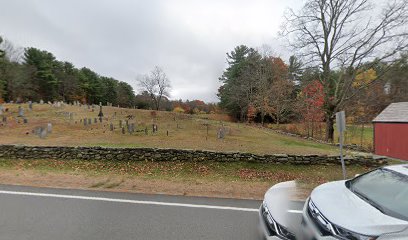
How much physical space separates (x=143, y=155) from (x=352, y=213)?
895 centimetres

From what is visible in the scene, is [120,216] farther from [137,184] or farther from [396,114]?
[396,114]

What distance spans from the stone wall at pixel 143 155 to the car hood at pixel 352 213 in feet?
23.7

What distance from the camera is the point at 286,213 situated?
362cm

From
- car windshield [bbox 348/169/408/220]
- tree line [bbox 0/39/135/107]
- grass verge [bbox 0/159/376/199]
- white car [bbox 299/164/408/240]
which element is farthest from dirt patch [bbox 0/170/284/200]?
tree line [bbox 0/39/135/107]

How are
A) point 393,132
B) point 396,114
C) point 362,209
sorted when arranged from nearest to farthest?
1. point 362,209
2. point 393,132
3. point 396,114

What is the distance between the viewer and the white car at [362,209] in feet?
8.97

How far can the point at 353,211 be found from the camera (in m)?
3.11

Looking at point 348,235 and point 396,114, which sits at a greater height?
point 396,114

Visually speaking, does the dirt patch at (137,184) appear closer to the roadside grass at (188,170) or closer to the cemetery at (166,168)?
the cemetery at (166,168)

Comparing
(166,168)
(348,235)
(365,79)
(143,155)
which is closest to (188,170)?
(166,168)

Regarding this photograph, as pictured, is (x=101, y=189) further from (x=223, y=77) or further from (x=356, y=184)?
(x=223, y=77)

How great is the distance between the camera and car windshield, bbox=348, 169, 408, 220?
3177mm

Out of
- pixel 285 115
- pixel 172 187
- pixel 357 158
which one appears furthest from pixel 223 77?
pixel 172 187

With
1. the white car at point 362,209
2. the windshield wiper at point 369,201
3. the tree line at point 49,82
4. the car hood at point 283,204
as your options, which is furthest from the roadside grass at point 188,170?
the tree line at point 49,82
